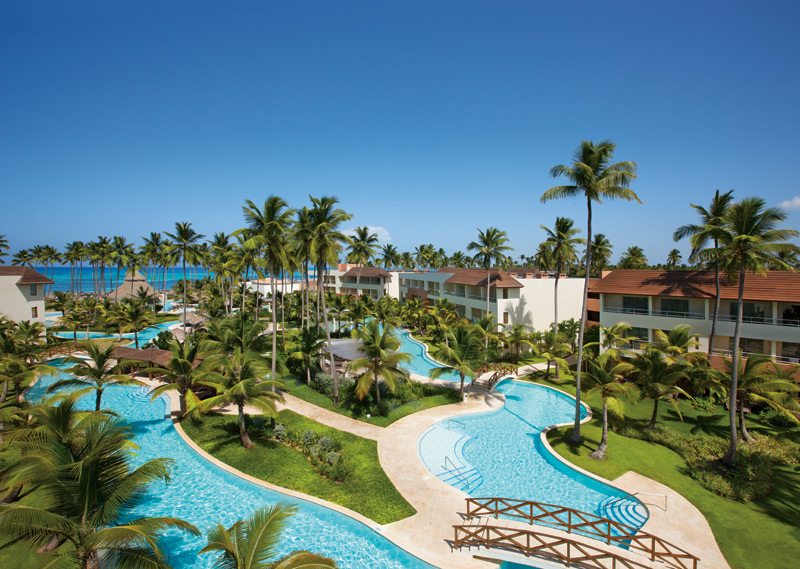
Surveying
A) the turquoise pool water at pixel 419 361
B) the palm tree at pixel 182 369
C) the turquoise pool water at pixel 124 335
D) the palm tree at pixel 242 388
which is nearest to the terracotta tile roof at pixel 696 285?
the turquoise pool water at pixel 419 361

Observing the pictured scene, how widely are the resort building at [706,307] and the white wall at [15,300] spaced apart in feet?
195

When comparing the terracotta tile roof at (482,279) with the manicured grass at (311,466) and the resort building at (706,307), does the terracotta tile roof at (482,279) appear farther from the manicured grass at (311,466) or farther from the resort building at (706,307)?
the manicured grass at (311,466)

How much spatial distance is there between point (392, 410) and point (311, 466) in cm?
790

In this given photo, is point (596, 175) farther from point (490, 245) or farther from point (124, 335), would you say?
point (124, 335)

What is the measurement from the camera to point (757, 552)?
42.5ft

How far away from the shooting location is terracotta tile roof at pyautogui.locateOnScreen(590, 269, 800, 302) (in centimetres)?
2612

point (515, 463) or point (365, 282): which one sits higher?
point (365, 282)

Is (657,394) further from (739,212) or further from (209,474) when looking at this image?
(209,474)

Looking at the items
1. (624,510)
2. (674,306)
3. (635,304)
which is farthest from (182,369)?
(674,306)

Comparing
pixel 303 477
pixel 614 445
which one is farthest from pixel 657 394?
pixel 303 477

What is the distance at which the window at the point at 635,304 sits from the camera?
32.8 m

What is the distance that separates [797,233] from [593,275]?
134 ft

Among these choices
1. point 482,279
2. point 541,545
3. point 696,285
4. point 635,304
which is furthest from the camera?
point 482,279

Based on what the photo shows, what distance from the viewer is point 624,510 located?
15555mm
